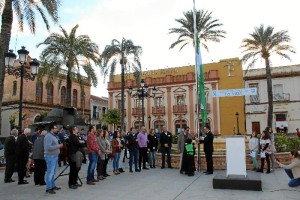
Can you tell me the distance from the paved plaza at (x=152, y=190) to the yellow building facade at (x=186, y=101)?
88.1 feet

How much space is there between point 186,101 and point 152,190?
32.7m

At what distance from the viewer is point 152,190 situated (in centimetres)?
805

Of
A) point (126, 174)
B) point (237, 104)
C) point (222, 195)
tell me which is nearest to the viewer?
point (222, 195)

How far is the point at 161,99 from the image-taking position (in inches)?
1656

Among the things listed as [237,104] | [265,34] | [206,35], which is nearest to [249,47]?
[265,34]

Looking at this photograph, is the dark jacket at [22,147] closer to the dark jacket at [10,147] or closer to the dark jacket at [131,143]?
the dark jacket at [10,147]

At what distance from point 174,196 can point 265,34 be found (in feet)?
85.5

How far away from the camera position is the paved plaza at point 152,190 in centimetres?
719

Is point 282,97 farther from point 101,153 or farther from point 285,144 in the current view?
point 101,153

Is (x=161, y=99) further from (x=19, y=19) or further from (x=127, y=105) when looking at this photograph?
(x=19, y=19)

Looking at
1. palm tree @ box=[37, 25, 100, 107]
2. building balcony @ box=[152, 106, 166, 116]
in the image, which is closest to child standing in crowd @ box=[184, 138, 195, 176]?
palm tree @ box=[37, 25, 100, 107]

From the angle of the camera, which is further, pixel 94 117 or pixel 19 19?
pixel 94 117

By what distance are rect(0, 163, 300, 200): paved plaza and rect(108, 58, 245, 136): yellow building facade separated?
26849 millimetres

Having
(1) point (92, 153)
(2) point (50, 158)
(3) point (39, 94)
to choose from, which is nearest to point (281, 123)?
(3) point (39, 94)
